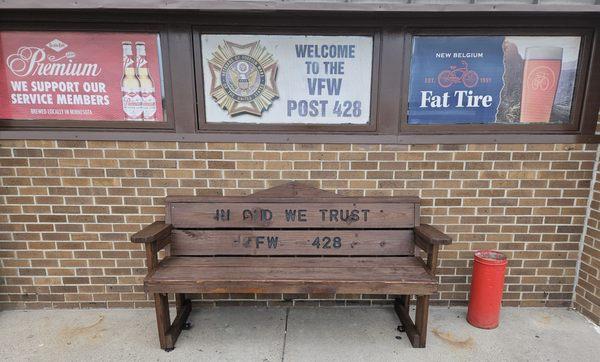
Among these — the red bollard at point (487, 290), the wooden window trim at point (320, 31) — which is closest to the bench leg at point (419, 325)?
the red bollard at point (487, 290)

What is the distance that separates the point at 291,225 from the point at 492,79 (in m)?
2.02

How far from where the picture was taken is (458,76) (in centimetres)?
282

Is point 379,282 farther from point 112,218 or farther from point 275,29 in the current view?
point 112,218

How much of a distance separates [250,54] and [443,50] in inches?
60.7

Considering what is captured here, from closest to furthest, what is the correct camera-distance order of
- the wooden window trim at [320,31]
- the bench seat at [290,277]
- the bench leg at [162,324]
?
the bench seat at [290,277], the bench leg at [162,324], the wooden window trim at [320,31]

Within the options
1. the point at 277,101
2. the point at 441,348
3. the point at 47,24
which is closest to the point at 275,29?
the point at 277,101

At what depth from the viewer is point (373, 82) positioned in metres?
2.81

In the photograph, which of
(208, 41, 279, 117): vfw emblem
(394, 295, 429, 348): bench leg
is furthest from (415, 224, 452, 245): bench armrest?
(208, 41, 279, 117): vfw emblem

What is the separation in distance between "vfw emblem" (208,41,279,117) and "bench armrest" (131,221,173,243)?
105cm

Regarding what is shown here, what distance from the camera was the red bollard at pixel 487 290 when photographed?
2750mm

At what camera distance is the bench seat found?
2.43 meters

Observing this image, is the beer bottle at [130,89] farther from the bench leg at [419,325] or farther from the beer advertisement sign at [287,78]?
the bench leg at [419,325]

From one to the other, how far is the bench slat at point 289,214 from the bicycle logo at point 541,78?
4.60 feet

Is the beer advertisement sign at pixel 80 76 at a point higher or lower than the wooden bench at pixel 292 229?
higher
